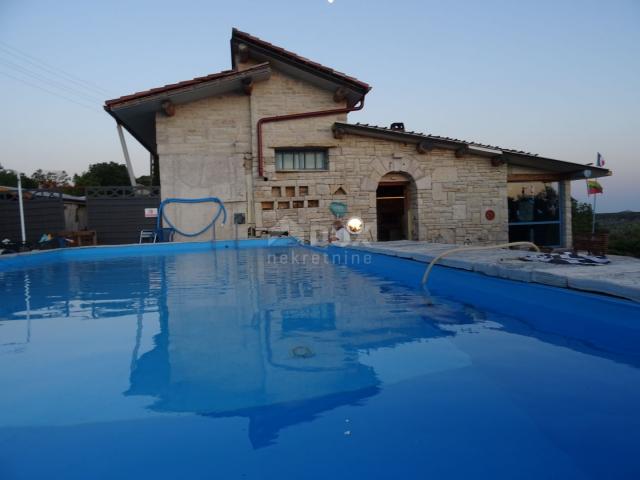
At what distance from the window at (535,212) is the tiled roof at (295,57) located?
605 cm

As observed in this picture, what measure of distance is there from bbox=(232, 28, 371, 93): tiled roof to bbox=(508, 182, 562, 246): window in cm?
605

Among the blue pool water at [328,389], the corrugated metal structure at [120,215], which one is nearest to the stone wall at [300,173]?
the corrugated metal structure at [120,215]

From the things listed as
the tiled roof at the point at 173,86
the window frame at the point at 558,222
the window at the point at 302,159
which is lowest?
the window frame at the point at 558,222

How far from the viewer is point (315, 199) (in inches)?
472

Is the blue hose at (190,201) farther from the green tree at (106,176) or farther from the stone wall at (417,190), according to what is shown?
the green tree at (106,176)

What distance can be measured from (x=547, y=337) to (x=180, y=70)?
1717cm

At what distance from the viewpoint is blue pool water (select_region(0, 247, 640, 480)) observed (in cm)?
131

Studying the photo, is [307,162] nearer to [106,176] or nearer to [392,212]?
[392,212]

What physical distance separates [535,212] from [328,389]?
43.5 ft

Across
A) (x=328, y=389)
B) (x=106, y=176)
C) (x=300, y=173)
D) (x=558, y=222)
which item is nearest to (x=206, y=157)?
(x=300, y=173)

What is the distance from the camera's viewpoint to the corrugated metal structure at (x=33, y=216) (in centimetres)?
1137

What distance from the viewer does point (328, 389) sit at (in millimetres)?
1862

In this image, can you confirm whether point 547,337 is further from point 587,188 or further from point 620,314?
point 587,188

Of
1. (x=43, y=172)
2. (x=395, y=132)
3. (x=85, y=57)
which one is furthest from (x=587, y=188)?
(x=43, y=172)
